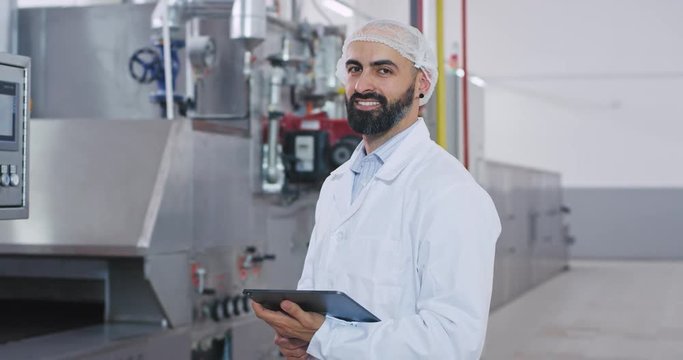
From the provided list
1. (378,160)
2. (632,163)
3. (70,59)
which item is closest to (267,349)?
(70,59)

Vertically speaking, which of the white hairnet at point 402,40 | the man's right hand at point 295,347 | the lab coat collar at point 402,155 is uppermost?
the white hairnet at point 402,40

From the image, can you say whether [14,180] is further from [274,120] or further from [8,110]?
[274,120]

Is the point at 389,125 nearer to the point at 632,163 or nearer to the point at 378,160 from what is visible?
the point at 378,160

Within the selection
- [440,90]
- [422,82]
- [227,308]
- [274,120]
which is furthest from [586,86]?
[422,82]

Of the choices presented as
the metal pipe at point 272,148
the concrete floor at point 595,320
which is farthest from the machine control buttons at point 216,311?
the concrete floor at point 595,320

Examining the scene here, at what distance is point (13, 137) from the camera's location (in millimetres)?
2410

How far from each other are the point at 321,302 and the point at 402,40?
0.51 meters

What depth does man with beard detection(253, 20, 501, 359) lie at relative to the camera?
1.73 meters

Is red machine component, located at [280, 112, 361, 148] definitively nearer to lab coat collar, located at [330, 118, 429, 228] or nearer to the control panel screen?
the control panel screen

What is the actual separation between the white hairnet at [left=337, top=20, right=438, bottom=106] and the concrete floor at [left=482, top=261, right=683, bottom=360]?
4461 millimetres

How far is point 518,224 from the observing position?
951cm

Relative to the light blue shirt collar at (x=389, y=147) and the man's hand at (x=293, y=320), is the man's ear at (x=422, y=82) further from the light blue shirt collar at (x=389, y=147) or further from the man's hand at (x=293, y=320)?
the man's hand at (x=293, y=320)

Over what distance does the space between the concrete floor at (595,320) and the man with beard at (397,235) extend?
446cm

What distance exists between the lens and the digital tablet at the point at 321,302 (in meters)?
1.72
